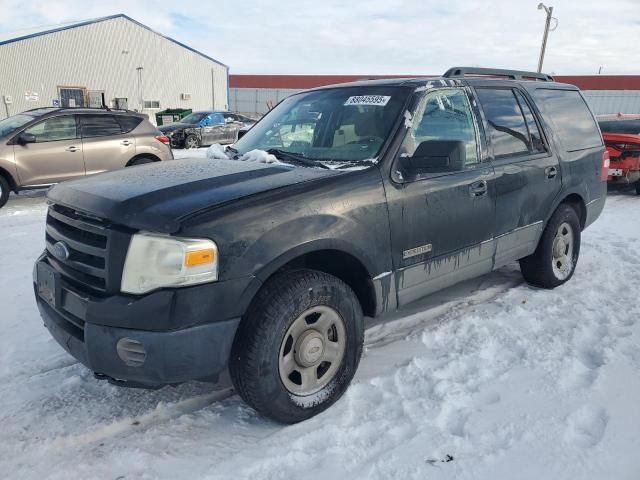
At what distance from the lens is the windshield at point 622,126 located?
10227 millimetres

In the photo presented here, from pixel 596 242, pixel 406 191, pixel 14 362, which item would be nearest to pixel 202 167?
pixel 406 191

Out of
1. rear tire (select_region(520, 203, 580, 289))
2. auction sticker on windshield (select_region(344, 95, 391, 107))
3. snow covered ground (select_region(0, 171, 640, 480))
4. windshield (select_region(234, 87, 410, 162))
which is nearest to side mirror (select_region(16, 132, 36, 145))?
snow covered ground (select_region(0, 171, 640, 480))

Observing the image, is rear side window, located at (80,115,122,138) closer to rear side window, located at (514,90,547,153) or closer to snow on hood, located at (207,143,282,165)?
snow on hood, located at (207,143,282,165)

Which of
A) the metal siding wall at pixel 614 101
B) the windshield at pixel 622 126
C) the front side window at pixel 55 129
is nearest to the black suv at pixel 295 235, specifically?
the front side window at pixel 55 129

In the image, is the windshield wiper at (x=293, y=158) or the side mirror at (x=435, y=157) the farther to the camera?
the windshield wiper at (x=293, y=158)

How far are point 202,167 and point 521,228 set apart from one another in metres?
2.56

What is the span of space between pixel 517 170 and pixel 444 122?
835mm

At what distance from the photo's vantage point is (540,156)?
14.0ft

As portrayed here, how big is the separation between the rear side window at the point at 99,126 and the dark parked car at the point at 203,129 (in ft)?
23.6

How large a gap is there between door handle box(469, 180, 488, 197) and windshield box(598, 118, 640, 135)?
8303 millimetres

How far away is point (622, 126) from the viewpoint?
10.5 metres

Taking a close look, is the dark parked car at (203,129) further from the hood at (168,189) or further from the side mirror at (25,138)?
the hood at (168,189)

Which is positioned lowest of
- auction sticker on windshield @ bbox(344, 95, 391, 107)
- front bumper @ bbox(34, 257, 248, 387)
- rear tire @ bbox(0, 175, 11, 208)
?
rear tire @ bbox(0, 175, 11, 208)

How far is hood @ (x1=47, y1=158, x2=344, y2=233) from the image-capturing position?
94.7 inches
